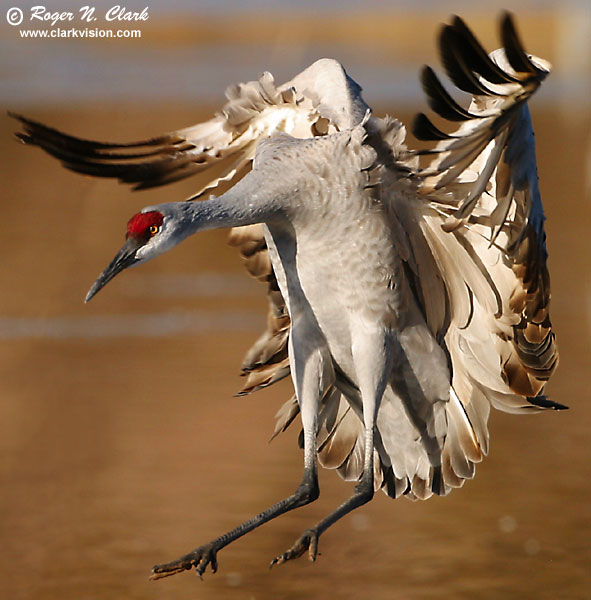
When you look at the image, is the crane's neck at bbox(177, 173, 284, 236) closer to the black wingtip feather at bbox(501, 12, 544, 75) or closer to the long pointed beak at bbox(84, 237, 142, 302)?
the long pointed beak at bbox(84, 237, 142, 302)

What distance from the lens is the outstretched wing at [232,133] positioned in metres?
5.20

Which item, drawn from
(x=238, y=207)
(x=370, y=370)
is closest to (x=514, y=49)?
(x=238, y=207)

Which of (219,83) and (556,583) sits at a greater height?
(219,83)

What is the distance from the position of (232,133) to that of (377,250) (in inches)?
35.6

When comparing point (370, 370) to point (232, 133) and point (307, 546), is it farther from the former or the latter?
point (232, 133)

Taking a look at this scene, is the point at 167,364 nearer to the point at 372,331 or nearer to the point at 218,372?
the point at 218,372

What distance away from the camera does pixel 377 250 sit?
15.9ft

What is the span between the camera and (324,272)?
4848mm

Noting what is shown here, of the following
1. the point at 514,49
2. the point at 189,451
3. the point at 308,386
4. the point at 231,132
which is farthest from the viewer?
the point at 189,451

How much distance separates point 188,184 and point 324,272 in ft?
39.9

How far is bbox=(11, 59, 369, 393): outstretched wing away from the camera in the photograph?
5.20m

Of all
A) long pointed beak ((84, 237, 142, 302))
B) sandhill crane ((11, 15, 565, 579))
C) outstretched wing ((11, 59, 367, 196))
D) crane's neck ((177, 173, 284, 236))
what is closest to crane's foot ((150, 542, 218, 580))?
sandhill crane ((11, 15, 565, 579))

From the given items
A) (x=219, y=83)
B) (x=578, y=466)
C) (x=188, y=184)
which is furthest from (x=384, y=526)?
(x=219, y=83)

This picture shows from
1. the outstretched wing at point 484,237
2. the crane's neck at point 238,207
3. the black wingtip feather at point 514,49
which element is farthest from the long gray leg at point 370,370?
the black wingtip feather at point 514,49
